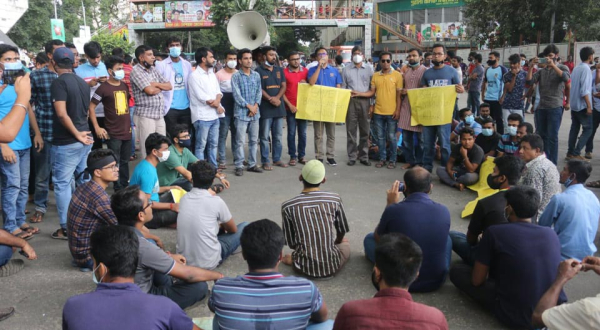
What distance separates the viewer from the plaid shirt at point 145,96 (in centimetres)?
693

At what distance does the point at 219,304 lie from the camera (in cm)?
253

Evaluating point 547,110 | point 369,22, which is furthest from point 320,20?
point 547,110

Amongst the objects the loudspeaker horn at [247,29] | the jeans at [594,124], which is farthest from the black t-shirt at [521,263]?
the loudspeaker horn at [247,29]

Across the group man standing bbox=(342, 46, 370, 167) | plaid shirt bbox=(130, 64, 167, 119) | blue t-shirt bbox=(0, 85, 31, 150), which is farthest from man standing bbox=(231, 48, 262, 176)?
blue t-shirt bbox=(0, 85, 31, 150)

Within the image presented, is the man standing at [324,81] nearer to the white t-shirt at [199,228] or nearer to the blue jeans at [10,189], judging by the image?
the white t-shirt at [199,228]

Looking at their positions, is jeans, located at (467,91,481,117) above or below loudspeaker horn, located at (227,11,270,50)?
below

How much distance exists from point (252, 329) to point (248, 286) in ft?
0.71

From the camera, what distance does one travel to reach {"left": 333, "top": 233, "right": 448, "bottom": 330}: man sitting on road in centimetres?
219

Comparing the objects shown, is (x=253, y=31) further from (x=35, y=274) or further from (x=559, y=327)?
(x=559, y=327)

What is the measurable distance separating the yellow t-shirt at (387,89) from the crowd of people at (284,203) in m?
0.02

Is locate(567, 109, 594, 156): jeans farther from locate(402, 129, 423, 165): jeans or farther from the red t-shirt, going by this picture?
the red t-shirt

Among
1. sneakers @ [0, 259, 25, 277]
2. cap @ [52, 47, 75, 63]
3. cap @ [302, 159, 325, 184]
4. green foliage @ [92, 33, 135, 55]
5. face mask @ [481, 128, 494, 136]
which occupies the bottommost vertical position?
sneakers @ [0, 259, 25, 277]

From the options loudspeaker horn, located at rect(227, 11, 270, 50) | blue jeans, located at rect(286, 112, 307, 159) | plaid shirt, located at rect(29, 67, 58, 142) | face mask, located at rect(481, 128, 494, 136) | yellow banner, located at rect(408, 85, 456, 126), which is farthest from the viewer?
loudspeaker horn, located at rect(227, 11, 270, 50)

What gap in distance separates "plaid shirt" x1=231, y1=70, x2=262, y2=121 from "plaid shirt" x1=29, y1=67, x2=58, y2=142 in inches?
110
